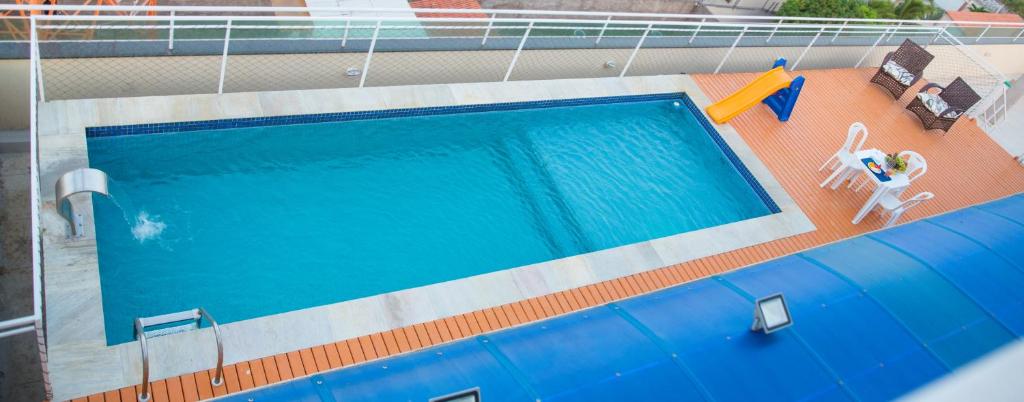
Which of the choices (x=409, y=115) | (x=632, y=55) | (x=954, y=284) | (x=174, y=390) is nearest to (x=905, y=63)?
(x=632, y=55)

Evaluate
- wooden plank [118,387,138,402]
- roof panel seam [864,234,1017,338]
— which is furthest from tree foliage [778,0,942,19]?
wooden plank [118,387,138,402]

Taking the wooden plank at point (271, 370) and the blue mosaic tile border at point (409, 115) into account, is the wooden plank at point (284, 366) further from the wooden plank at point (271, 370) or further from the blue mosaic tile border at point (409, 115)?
the blue mosaic tile border at point (409, 115)

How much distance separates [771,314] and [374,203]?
3.89 meters

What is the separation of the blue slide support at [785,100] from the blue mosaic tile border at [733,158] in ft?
3.76

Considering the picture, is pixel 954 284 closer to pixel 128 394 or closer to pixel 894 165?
pixel 894 165

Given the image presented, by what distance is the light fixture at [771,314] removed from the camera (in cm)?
432

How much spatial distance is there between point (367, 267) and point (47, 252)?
2.41 meters

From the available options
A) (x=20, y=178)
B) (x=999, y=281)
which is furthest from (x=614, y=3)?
(x=20, y=178)

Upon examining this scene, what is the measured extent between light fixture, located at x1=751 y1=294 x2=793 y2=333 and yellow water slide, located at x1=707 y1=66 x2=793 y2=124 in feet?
15.7

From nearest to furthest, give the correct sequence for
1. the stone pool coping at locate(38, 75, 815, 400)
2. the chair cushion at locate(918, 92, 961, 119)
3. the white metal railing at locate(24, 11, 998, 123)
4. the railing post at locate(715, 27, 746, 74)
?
the stone pool coping at locate(38, 75, 815, 400) → the white metal railing at locate(24, 11, 998, 123) → the railing post at locate(715, 27, 746, 74) → the chair cushion at locate(918, 92, 961, 119)

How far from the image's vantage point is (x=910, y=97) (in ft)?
35.7

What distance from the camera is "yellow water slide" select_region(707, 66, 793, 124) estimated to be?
29.0 feet

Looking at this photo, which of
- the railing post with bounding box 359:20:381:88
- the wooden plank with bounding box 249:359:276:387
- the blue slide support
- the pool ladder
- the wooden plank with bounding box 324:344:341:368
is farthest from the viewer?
the blue slide support

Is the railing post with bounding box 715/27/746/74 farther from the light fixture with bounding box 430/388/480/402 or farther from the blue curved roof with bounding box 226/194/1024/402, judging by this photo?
the light fixture with bounding box 430/388/480/402
